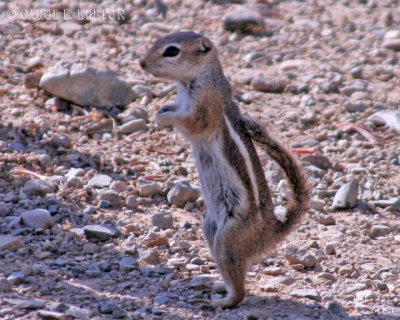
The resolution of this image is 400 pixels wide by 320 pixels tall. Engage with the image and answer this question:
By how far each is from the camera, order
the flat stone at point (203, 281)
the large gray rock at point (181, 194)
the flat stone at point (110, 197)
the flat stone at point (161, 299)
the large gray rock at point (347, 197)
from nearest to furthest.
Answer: the flat stone at point (161, 299) < the flat stone at point (203, 281) < the flat stone at point (110, 197) < the large gray rock at point (181, 194) < the large gray rock at point (347, 197)

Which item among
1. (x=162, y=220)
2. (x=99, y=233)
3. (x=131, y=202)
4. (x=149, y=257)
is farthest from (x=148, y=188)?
(x=149, y=257)

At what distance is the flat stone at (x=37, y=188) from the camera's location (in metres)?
5.36

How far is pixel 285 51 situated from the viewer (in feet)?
28.2

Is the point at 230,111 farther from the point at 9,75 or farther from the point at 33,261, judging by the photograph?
the point at 9,75

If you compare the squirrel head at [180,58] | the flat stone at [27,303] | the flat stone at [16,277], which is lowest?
the flat stone at [16,277]

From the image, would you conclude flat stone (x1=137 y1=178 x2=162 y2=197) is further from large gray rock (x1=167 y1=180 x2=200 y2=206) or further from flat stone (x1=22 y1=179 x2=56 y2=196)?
flat stone (x1=22 y1=179 x2=56 y2=196)

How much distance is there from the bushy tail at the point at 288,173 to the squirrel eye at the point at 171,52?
0.67m

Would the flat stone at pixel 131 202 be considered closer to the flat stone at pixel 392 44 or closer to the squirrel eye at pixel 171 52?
the squirrel eye at pixel 171 52

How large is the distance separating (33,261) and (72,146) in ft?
6.41

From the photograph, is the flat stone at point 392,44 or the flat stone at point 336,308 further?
the flat stone at point 392,44

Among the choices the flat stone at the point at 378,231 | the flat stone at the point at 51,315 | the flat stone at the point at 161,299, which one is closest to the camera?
the flat stone at the point at 51,315

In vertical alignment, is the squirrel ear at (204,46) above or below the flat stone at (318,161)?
above

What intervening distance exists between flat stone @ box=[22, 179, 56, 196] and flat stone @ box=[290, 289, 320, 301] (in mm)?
2141

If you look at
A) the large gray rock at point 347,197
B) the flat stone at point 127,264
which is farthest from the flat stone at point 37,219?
the large gray rock at point 347,197
